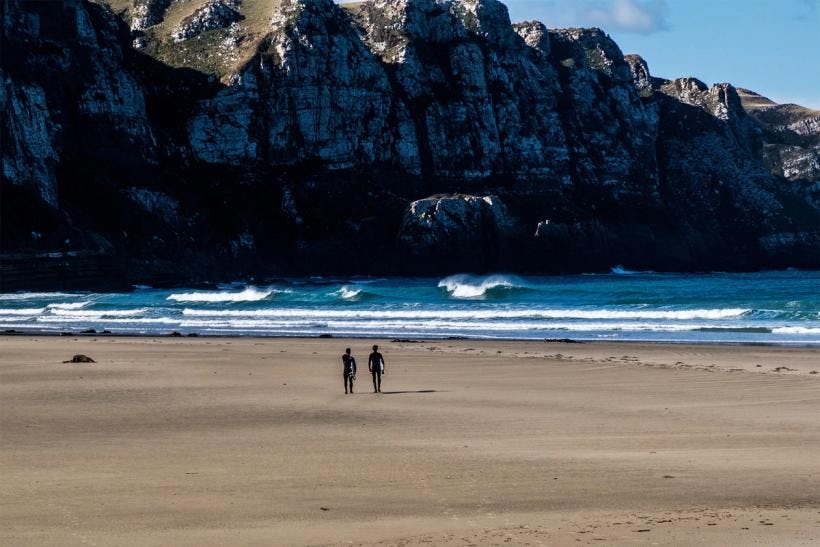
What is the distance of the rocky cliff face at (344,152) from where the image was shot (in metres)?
84.5

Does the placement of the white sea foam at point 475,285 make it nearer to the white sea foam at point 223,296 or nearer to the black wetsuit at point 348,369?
the white sea foam at point 223,296

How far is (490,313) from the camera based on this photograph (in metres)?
50.1

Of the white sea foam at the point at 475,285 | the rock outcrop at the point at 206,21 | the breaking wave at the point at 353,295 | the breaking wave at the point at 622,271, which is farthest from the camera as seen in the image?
the rock outcrop at the point at 206,21

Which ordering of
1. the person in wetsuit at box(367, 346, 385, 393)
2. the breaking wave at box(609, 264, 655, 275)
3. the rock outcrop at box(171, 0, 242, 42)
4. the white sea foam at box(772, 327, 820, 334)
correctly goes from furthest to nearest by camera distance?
the rock outcrop at box(171, 0, 242, 42) → the breaking wave at box(609, 264, 655, 275) → the white sea foam at box(772, 327, 820, 334) → the person in wetsuit at box(367, 346, 385, 393)

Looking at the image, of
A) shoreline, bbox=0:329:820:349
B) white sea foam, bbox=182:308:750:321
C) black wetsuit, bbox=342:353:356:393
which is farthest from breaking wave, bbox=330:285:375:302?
black wetsuit, bbox=342:353:356:393

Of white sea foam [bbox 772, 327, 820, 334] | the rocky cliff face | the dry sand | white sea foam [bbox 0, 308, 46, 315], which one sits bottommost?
white sea foam [bbox 772, 327, 820, 334]

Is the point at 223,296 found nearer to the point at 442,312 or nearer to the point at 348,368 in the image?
the point at 442,312

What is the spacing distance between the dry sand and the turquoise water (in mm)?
14181

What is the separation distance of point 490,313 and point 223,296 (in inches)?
867

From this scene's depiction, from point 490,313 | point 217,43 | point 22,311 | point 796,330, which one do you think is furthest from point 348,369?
point 217,43

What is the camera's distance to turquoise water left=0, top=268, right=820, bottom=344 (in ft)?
132

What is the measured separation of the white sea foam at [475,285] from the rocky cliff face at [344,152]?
6318 millimetres

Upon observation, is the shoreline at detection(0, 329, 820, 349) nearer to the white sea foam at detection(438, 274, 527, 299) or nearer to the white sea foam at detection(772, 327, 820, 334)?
the white sea foam at detection(772, 327, 820, 334)

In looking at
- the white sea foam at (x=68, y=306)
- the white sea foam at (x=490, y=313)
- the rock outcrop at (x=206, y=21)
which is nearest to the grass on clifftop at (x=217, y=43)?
the rock outcrop at (x=206, y=21)
